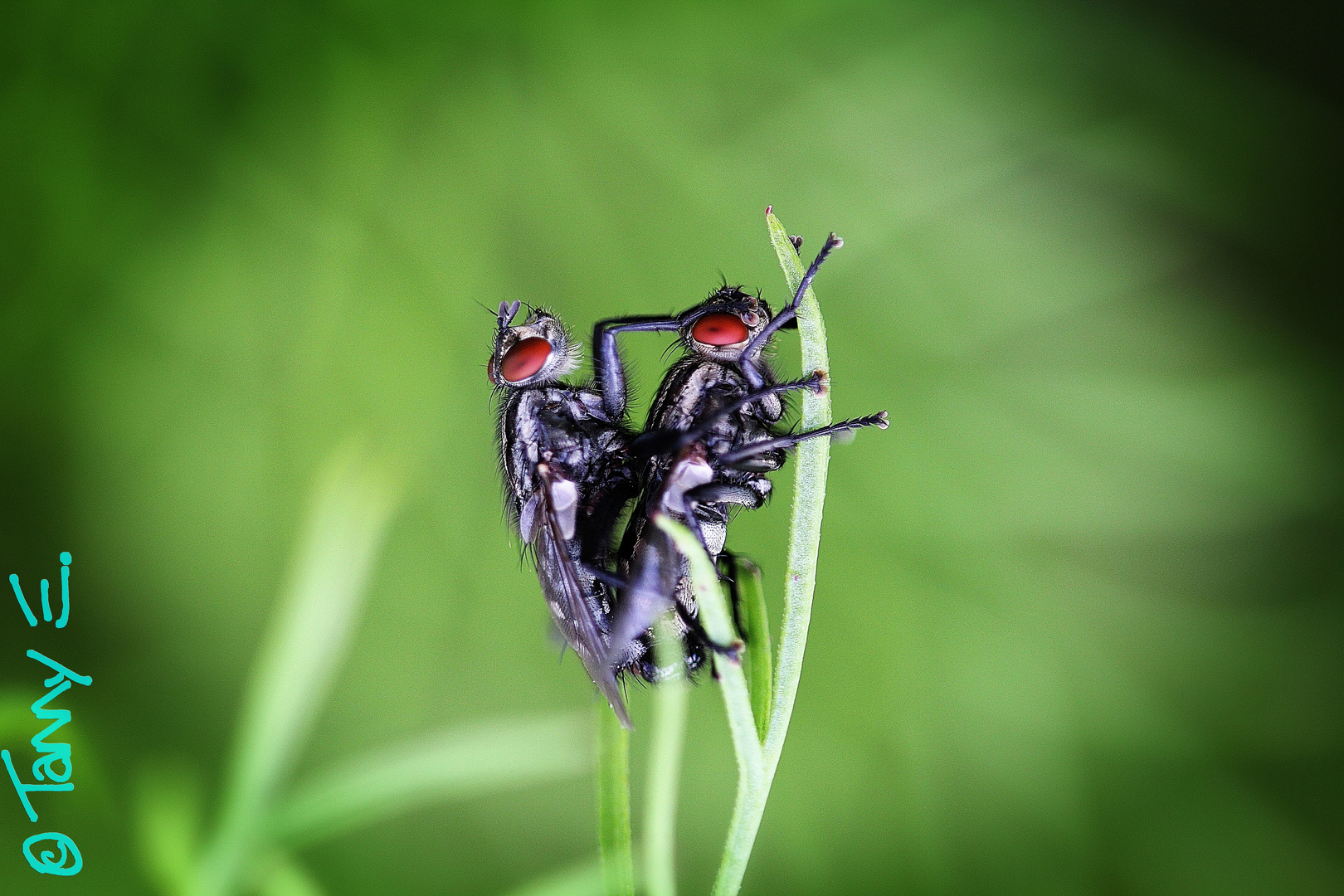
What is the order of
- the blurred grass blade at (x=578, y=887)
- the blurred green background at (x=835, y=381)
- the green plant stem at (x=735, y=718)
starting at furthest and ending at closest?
1. the blurred green background at (x=835, y=381)
2. the blurred grass blade at (x=578, y=887)
3. the green plant stem at (x=735, y=718)

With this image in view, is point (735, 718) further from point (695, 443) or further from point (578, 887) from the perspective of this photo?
point (578, 887)

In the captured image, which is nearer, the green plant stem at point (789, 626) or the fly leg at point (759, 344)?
the green plant stem at point (789, 626)

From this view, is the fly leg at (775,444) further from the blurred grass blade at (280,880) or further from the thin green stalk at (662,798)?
the blurred grass blade at (280,880)

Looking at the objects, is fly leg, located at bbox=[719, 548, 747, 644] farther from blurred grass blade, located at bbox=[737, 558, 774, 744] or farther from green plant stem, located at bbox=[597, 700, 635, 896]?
green plant stem, located at bbox=[597, 700, 635, 896]

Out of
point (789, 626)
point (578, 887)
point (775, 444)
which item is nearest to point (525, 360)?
point (775, 444)

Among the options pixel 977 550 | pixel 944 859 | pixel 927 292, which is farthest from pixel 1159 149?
pixel 944 859

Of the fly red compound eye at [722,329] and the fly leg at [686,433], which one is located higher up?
the fly red compound eye at [722,329]

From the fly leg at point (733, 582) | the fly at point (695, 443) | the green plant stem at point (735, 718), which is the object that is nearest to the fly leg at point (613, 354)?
the fly at point (695, 443)

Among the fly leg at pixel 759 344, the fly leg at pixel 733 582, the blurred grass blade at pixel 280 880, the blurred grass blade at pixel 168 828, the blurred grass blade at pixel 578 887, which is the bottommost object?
the blurred grass blade at pixel 578 887
